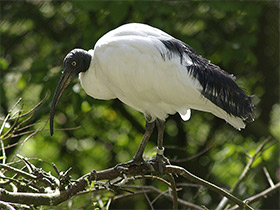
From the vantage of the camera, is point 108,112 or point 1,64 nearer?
point 1,64

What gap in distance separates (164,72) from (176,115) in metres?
1.91

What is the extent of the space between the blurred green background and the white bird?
1065 mm

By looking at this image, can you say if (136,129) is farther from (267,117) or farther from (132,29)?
(132,29)

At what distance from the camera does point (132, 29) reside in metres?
2.35

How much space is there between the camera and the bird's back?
2307 millimetres

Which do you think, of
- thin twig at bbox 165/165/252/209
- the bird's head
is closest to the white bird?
the bird's head

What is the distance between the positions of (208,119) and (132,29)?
7.16 feet

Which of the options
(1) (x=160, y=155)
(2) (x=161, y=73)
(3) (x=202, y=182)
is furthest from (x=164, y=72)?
(3) (x=202, y=182)

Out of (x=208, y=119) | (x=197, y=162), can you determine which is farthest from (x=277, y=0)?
(x=197, y=162)

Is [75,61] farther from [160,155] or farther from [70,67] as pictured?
[160,155]

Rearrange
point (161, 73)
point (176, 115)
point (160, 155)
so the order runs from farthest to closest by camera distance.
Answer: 1. point (176, 115)
2. point (160, 155)
3. point (161, 73)

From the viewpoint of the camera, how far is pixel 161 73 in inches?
91.8

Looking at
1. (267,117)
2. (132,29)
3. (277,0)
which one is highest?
(132,29)

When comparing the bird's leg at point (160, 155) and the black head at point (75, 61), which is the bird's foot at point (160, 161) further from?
the black head at point (75, 61)
